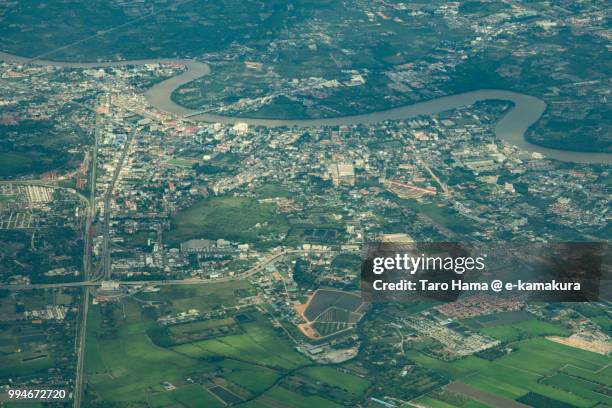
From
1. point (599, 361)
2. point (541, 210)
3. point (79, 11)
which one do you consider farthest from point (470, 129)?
point (79, 11)

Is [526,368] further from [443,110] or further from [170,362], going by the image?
[443,110]

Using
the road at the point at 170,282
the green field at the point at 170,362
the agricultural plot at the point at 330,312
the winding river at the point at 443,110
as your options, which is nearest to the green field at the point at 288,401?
the green field at the point at 170,362

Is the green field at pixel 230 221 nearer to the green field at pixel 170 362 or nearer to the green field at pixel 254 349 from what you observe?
the green field at pixel 170 362

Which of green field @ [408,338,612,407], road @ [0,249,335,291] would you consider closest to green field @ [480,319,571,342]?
green field @ [408,338,612,407]

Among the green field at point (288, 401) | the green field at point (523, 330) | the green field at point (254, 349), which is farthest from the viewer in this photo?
the green field at point (523, 330)

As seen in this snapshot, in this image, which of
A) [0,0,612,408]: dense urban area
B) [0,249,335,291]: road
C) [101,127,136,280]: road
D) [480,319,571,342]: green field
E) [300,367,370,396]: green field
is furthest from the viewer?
[101,127,136,280]: road

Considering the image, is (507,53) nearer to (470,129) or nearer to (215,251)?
(470,129)

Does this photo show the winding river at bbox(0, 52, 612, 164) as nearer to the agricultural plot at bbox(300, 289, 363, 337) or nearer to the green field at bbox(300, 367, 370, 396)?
the agricultural plot at bbox(300, 289, 363, 337)
